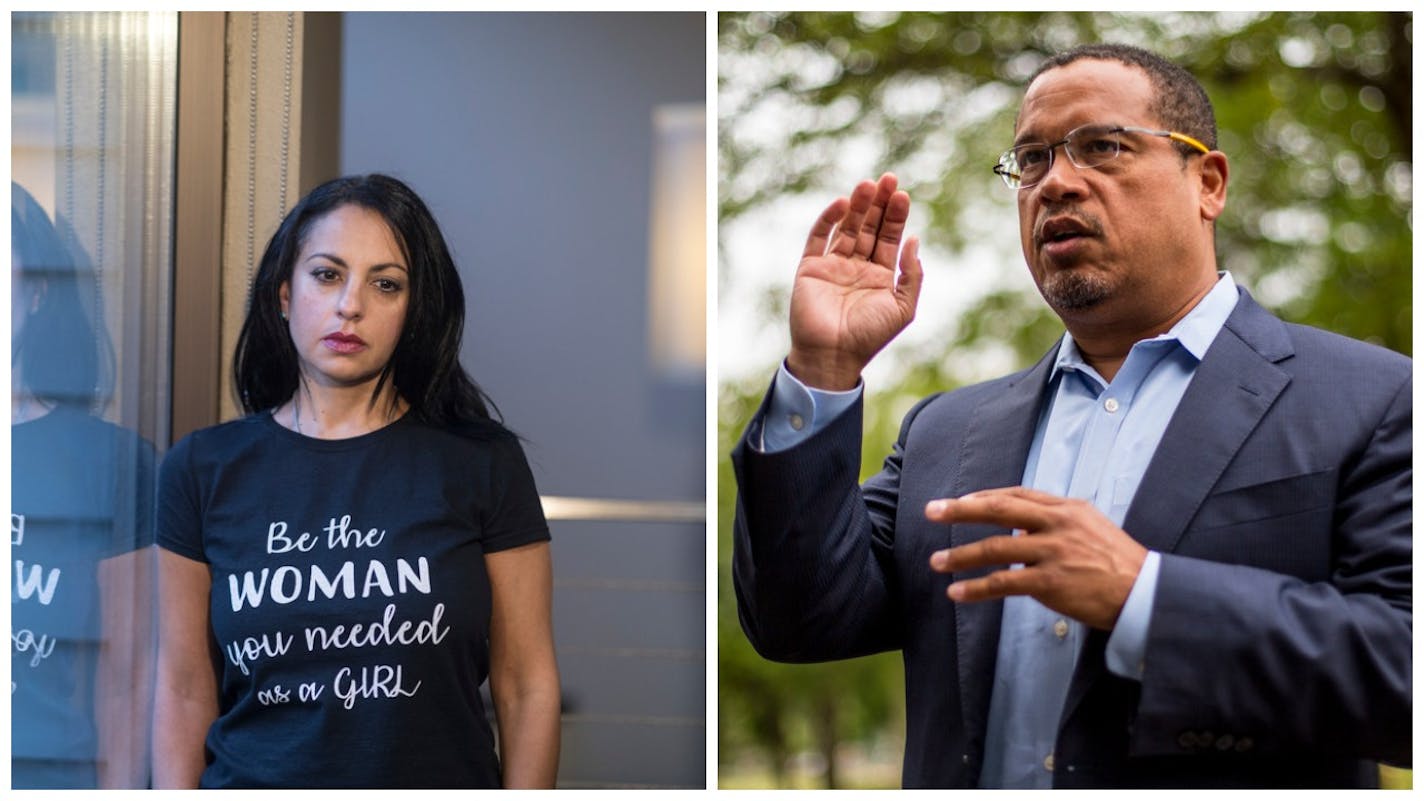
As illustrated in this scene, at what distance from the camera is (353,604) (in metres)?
2.27

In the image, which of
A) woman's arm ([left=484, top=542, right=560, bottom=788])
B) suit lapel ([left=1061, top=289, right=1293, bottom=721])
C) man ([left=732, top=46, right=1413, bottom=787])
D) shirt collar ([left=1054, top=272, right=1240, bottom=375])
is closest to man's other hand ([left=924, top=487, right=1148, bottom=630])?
man ([left=732, top=46, right=1413, bottom=787])

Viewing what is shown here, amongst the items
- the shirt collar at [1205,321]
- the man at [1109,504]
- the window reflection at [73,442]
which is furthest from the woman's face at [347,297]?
the shirt collar at [1205,321]

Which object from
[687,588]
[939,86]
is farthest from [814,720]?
Result: [687,588]

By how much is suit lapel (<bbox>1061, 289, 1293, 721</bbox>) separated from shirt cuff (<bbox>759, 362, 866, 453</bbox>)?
1.36 ft

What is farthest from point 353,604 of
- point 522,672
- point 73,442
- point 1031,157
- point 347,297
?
point 1031,157

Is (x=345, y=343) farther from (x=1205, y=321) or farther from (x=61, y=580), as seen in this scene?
(x=1205, y=321)

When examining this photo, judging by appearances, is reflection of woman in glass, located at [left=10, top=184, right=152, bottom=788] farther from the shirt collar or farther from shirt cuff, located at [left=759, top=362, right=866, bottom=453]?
the shirt collar

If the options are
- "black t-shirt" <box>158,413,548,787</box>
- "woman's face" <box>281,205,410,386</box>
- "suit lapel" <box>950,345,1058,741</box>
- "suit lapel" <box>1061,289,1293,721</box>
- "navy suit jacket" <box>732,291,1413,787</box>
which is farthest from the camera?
"woman's face" <box>281,205,410,386</box>

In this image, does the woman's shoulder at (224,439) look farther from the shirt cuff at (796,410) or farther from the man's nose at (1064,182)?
the man's nose at (1064,182)

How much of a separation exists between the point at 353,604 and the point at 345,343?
439mm

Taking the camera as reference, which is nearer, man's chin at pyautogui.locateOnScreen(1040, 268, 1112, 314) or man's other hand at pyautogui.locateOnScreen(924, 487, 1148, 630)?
man's other hand at pyautogui.locateOnScreen(924, 487, 1148, 630)

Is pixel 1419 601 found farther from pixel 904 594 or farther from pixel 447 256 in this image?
pixel 447 256

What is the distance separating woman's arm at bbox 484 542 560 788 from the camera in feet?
7.66

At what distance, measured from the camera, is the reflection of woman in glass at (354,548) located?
227 centimetres
